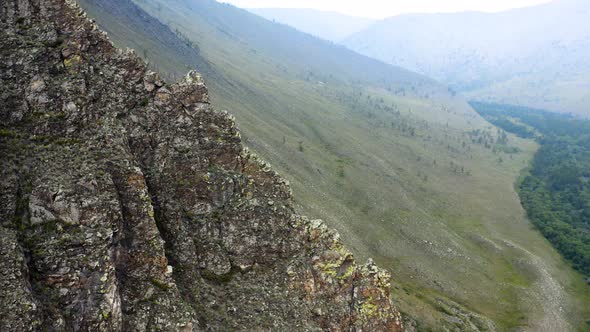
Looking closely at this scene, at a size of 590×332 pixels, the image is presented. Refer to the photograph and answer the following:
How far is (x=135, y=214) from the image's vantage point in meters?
24.2

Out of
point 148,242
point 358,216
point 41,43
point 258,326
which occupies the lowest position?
point 358,216

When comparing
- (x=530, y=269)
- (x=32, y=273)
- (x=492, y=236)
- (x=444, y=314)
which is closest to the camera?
(x=32, y=273)

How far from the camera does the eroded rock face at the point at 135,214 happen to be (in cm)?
2039

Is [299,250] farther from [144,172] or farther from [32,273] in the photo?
[32,273]

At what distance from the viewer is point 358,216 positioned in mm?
132250

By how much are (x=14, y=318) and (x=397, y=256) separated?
356ft

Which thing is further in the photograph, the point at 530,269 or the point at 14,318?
the point at 530,269

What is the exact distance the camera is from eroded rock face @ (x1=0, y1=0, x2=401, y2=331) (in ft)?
66.9

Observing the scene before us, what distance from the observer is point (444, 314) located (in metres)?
85.7

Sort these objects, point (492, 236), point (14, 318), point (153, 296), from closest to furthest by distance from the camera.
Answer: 1. point (14, 318)
2. point (153, 296)
3. point (492, 236)

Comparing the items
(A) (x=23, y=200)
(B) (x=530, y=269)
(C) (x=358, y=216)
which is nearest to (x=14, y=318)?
(A) (x=23, y=200)

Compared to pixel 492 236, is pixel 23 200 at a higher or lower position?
higher

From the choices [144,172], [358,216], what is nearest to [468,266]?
[358,216]

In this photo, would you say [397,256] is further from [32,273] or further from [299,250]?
[32,273]
